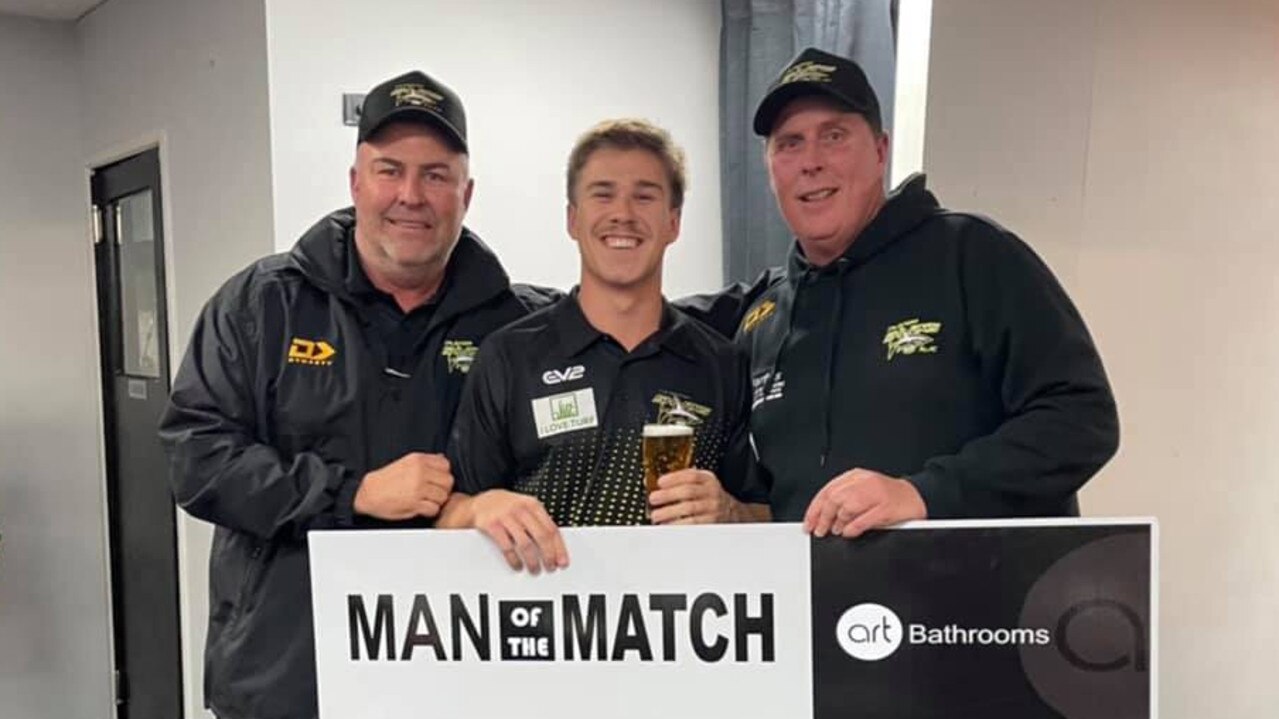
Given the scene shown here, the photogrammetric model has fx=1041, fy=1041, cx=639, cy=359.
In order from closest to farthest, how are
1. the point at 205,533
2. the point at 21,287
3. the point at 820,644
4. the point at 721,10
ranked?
1. the point at 820,644
2. the point at 205,533
3. the point at 721,10
4. the point at 21,287

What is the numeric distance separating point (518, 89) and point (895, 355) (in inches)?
74.5

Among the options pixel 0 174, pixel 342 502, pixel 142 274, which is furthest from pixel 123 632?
pixel 342 502

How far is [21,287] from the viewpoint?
12.1ft

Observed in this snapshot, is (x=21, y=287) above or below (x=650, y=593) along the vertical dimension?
above

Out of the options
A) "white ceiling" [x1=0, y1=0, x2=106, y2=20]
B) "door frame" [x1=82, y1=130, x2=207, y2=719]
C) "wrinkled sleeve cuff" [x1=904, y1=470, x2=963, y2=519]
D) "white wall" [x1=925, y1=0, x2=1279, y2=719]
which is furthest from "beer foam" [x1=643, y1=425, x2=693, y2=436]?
"white ceiling" [x1=0, y1=0, x2=106, y2=20]

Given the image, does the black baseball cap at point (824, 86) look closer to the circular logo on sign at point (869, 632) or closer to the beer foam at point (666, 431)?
the beer foam at point (666, 431)

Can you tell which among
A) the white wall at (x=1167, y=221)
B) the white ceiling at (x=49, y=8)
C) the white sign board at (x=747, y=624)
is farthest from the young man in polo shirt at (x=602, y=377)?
the white ceiling at (x=49, y=8)

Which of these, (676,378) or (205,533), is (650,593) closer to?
(676,378)

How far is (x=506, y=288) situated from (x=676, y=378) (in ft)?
1.31

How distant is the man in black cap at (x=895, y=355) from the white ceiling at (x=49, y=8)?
2884mm

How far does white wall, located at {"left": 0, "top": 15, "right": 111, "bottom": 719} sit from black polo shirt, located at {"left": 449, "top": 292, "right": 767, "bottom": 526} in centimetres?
284

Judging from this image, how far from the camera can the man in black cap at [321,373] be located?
162cm

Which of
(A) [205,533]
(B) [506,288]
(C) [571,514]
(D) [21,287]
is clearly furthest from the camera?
(D) [21,287]

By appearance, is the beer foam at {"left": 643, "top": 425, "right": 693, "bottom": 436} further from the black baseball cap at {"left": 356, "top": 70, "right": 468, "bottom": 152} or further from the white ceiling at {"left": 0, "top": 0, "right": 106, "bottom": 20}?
the white ceiling at {"left": 0, "top": 0, "right": 106, "bottom": 20}
